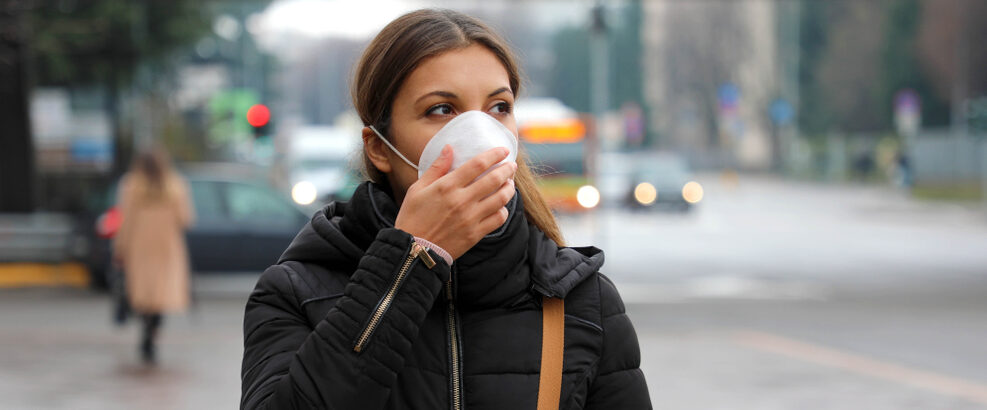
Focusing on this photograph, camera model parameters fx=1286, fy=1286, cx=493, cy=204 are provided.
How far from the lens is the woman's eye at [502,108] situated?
6.25ft

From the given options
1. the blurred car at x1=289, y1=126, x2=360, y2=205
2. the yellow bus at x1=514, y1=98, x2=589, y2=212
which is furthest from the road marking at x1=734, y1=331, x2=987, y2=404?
the yellow bus at x1=514, y1=98, x2=589, y2=212

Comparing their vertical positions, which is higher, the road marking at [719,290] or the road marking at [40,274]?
the road marking at [40,274]

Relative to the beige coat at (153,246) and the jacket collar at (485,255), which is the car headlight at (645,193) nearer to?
the beige coat at (153,246)

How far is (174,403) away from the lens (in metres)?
7.75

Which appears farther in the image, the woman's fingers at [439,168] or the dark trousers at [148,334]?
the dark trousers at [148,334]

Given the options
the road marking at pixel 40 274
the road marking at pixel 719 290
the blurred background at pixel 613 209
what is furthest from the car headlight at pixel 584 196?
the road marking at pixel 40 274

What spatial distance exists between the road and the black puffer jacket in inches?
229

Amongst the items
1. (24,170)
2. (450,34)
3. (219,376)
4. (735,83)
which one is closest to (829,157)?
(735,83)

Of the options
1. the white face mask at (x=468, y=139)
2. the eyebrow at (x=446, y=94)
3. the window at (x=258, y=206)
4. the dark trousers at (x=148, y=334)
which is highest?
the eyebrow at (x=446, y=94)

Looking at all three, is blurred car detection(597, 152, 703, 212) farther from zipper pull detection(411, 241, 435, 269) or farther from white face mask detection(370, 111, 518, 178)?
zipper pull detection(411, 241, 435, 269)

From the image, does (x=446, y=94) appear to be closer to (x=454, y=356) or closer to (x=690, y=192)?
(x=454, y=356)

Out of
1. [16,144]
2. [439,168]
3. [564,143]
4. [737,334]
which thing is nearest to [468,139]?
[439,168]

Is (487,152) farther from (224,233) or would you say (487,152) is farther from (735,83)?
(735,83)

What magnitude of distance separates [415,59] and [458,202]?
0.93ft
